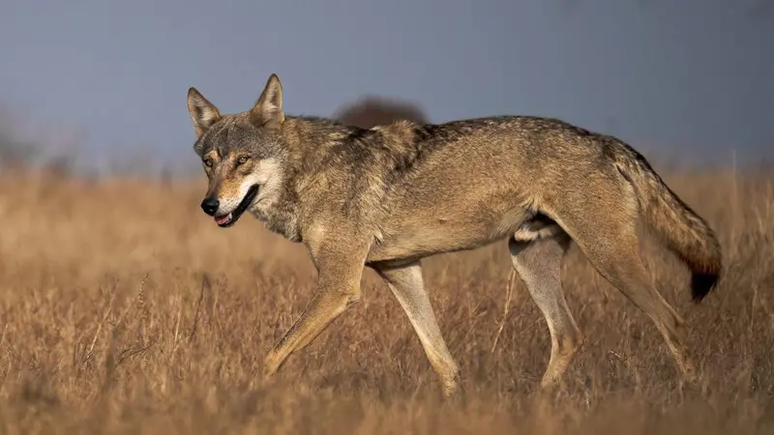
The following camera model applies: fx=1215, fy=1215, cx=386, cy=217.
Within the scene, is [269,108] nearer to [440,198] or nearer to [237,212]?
[237,212]

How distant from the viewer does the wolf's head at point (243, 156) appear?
6.97 metres

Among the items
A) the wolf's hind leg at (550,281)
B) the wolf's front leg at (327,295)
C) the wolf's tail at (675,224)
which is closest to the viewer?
the wolf's front leg at (327,295)

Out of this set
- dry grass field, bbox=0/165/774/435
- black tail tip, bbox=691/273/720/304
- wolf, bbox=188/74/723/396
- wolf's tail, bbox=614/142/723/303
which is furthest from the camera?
black tail tip, bbox=691/273/720/304

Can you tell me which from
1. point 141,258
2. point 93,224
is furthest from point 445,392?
point 93,224

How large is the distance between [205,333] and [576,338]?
240 centimetres

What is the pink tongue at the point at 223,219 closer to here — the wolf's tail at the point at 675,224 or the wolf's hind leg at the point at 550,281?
the wolf's hind leg at the point at 550,281

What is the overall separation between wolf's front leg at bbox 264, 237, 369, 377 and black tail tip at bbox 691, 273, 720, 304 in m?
2.09

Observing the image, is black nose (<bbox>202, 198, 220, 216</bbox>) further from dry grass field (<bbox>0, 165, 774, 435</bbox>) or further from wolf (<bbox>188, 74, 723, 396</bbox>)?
dry grass field (<bbox>0, 165, 774, 435</bbox>)

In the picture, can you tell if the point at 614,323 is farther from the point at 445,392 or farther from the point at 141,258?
the point at 141,258

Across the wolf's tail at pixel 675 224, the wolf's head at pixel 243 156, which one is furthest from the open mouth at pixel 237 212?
Answer: the wolf's tail at pixel 675 224

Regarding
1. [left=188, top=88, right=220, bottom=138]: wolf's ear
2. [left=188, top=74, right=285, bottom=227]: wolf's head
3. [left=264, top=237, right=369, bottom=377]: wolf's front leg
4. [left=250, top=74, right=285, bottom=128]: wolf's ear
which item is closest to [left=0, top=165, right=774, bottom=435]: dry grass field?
[left=264, top=237, right=369, bottom=377]: wolf's front leg

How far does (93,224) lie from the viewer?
14.7m

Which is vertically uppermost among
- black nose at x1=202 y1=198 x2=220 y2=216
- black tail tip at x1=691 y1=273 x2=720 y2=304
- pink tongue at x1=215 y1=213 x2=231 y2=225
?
black nose at x1=202 y1=198 x2=220 y2=216

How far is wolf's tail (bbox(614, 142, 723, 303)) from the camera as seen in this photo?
7289 mm
